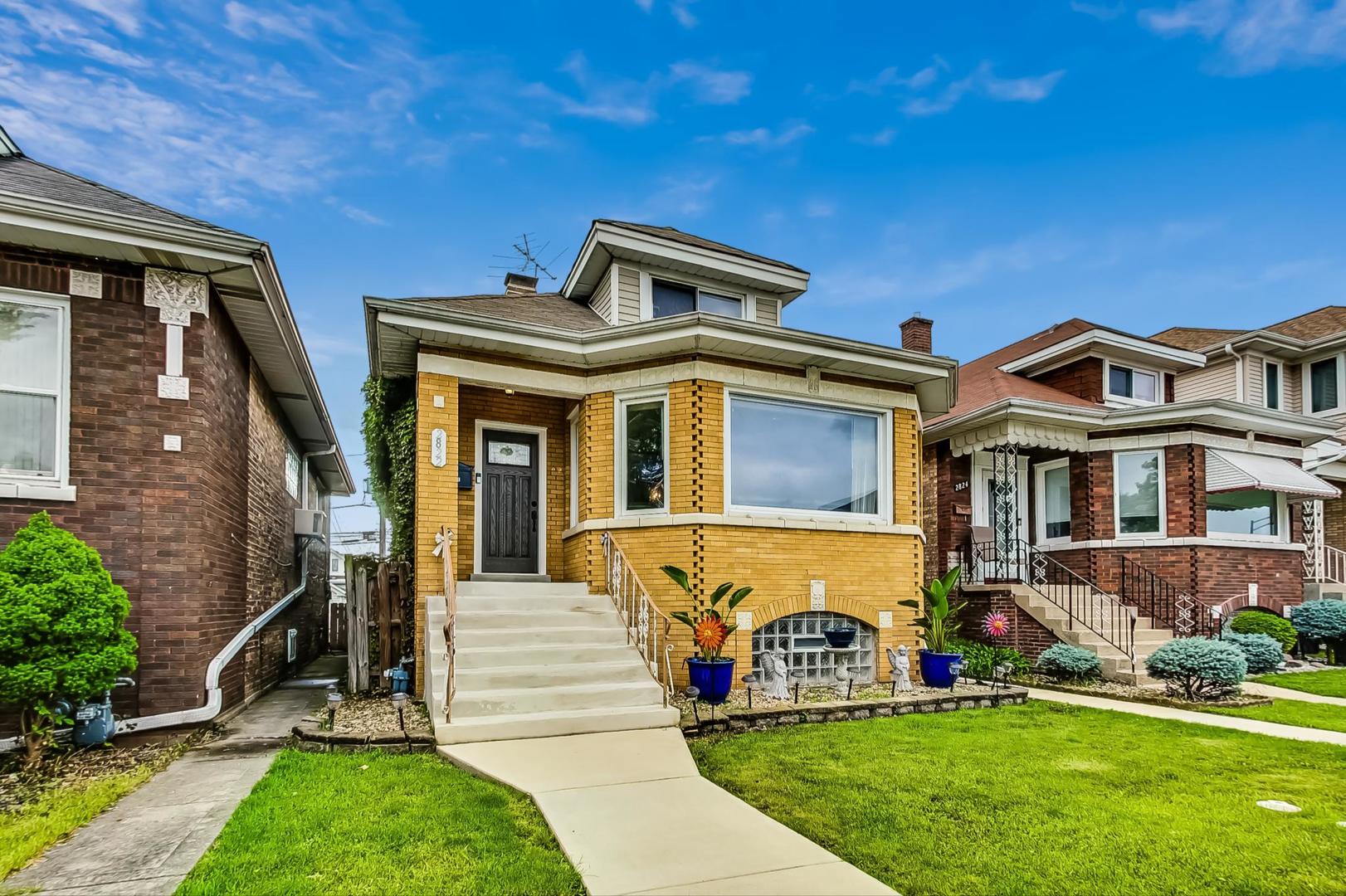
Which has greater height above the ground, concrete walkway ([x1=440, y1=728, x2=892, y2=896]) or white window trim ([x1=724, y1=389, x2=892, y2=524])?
white window trim ([x1=724, y1=389, x2=892, y2=524])

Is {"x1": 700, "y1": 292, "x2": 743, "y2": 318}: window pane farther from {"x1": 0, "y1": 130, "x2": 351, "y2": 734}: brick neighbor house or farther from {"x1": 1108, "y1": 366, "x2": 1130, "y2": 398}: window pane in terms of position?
{"x1": 1108, "y1": 366, "x2": 1130, "y2": 398}: window pane

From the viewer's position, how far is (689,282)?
38.2 ft

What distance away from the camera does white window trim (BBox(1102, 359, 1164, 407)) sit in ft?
50.7

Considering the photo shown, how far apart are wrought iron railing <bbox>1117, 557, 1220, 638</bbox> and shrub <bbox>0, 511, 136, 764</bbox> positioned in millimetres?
13850

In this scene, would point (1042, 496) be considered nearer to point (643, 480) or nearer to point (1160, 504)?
point (1160, 504)

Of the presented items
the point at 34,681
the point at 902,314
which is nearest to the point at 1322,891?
the point at 34,681

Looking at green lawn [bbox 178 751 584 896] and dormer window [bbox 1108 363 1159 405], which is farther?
dormer window [bbox 1108 363 1159 405]

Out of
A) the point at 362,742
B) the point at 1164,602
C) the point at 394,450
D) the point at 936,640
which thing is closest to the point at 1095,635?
the point at 1164,602

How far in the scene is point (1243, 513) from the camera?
14422 mm

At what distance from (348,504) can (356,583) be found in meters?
18.8

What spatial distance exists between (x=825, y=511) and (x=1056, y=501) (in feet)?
24.9

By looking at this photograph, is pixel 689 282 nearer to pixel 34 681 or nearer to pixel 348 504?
pixel 34 681

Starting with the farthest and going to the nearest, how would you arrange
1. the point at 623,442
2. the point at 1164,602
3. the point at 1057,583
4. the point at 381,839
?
1. the point at 1057,583
2. the point at 1164,602
3. the point at 623,442
4. the point at 381,839

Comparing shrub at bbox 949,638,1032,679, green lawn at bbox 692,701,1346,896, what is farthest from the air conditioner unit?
shrub at bbox 949,638,1032,679
